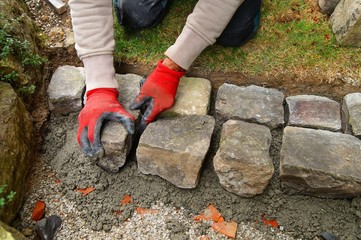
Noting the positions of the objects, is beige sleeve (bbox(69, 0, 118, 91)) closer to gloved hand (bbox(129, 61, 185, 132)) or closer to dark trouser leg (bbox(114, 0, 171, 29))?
gloved hand (bbox(129, 61, 185, 132))

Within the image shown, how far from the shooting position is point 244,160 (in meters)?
1.94

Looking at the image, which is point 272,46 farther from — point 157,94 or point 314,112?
point 157,94

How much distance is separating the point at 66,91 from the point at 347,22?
5.50 feet

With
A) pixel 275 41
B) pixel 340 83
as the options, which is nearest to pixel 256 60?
pixel 275 41

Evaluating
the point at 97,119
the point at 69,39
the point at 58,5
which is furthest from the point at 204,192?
the point at 58,5

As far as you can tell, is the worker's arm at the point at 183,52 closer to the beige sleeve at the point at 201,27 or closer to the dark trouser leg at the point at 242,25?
the beige sleeve at the point at 201,27

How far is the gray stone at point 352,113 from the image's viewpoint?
6.92 ft

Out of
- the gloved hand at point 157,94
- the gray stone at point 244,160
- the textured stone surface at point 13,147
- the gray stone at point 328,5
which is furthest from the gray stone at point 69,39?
the gray stone at point 328,5

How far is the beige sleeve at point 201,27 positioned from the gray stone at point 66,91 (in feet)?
1.91

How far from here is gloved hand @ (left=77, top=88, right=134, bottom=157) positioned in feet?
6.66

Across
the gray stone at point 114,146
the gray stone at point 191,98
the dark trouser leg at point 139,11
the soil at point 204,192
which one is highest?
the dark trouser leg at point 139,11

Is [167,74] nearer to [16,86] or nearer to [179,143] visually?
[179,143]

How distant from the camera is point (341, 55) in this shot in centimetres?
241

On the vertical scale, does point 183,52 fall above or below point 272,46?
above
